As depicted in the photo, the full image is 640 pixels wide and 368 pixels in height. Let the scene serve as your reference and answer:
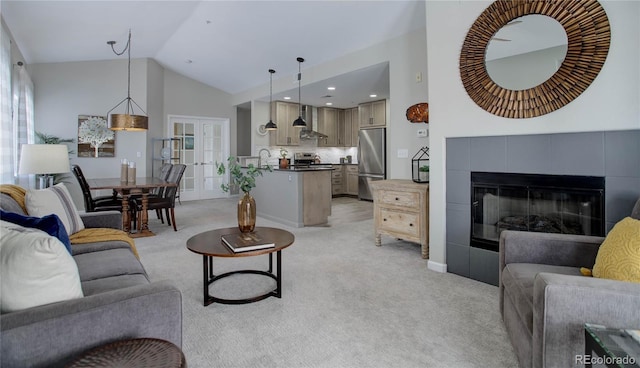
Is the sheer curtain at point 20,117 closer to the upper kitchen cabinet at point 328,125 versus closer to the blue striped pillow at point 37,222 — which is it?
the blue striped pillow at point 37,222

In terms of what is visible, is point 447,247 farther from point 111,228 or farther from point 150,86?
point 150,86

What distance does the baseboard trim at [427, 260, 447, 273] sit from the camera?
3.08m

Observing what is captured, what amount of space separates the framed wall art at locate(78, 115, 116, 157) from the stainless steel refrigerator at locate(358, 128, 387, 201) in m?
5.54

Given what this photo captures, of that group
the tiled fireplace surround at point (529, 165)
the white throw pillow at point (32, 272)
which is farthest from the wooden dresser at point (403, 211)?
the white throw pillow at point (32, 272)

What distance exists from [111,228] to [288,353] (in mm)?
2062

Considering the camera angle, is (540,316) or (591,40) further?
(591,40)

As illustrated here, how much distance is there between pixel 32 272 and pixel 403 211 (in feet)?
10.8

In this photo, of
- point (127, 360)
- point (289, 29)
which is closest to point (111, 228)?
point (127, 360)

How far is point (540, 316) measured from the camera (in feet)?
4.30

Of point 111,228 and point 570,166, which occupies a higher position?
point 570,166

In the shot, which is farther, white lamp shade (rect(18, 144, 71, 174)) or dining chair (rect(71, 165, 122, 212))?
dining chair (rect(71, 165, 122, 212))

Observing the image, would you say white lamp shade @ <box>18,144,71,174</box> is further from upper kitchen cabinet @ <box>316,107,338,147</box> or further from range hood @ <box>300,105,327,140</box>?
upper kitchen cabinet @ <box>316,107,338,147</box>

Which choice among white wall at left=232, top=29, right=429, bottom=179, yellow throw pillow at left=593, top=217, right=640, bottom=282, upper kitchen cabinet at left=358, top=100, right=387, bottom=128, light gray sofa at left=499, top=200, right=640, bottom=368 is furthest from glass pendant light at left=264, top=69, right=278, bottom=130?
yellow throw pillow at left=593, top=217, right=640, bottom=282

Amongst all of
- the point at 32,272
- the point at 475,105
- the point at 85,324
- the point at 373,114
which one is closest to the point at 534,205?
the point at 475,105
